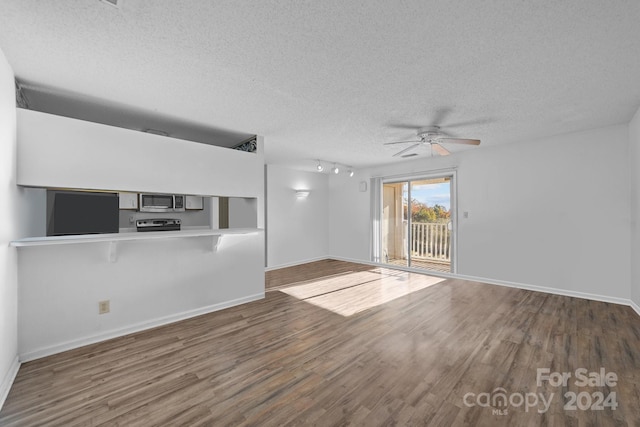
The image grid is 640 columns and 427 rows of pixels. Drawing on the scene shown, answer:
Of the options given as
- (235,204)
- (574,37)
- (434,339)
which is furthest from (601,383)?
(235,204)


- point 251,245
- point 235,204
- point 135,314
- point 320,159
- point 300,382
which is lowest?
point 300,382

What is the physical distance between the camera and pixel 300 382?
76.8 inches

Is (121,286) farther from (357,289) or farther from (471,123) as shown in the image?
(471,123)

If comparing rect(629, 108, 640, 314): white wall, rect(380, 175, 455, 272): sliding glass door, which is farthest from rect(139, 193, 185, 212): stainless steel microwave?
rect(629, 108, 640, 314): white wall

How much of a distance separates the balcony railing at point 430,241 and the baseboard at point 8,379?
5896 mm

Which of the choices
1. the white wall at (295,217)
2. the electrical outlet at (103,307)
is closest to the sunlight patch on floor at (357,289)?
the white wall at (295,217)

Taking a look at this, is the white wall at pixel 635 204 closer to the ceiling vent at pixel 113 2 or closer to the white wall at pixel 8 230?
the ceiling vent at pixel 113 2

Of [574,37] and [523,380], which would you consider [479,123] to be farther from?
[523,380]

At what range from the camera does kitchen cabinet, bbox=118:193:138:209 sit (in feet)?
9.59

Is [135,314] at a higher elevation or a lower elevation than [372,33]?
lower

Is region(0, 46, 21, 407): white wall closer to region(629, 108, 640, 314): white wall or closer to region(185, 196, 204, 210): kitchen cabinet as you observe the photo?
region(185, 196, 204, 210): kitchen cabinet

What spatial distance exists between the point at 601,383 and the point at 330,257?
220 inches

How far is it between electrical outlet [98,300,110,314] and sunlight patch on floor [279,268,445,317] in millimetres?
2233

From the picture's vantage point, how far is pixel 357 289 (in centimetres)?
428
